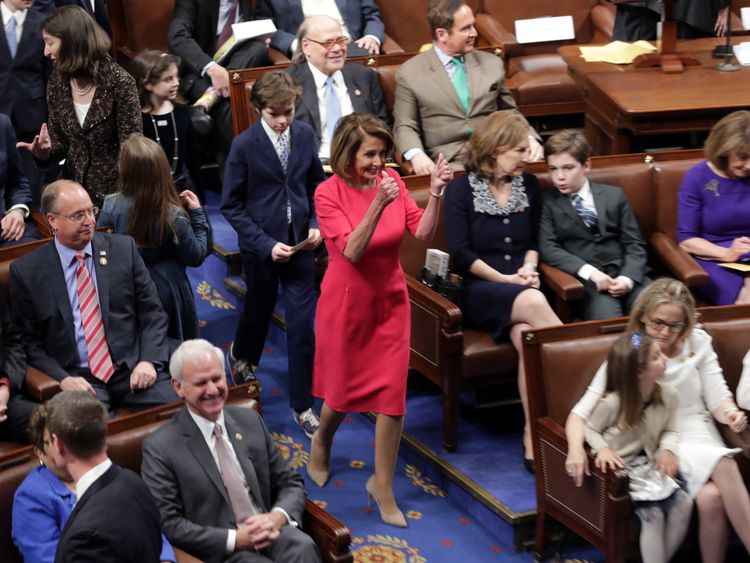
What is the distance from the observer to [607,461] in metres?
3.92

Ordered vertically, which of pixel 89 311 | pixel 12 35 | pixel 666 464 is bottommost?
pixel 666 464

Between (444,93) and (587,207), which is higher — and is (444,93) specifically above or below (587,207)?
above

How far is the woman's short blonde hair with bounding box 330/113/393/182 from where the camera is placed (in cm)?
423

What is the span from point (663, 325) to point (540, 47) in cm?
323

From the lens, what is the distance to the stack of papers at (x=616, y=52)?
6.19m

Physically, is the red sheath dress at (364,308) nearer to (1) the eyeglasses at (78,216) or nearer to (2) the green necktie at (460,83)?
(1) the eyeglasses at (78,216)

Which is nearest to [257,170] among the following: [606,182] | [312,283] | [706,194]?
[312,283]

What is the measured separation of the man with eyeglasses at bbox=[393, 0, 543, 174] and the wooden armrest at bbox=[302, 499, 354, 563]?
2320 millimetres

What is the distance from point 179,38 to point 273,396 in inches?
85.2

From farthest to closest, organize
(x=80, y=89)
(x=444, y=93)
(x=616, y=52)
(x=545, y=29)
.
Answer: (x=545, y=29)
(x=616, y=52)
(x=444, y=93)
(x=80, y=89)

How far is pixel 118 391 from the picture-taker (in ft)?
14.4

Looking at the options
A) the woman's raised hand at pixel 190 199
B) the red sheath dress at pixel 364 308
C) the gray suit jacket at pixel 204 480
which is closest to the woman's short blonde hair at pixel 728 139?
the red sheath dress at pixel 364 308

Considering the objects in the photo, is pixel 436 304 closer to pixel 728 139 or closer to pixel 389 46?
pixel 728 139

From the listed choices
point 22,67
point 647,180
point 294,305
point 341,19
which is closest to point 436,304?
point 294,305
